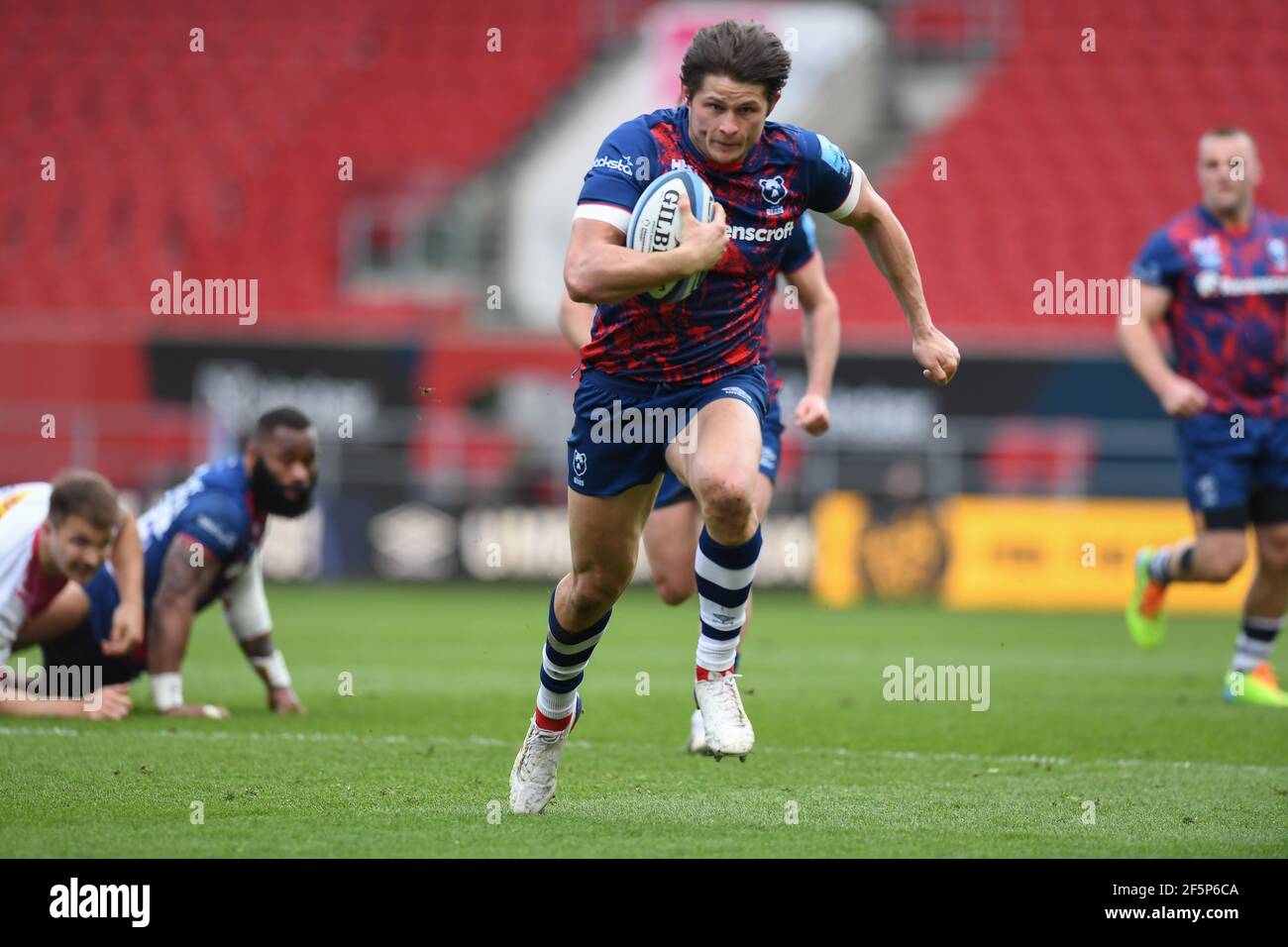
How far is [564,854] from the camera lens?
4645mm

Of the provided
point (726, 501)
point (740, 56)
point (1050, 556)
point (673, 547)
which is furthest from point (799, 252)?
point (1050, 556)

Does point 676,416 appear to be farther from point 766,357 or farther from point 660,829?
point 766,357

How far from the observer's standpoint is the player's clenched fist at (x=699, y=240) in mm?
4801

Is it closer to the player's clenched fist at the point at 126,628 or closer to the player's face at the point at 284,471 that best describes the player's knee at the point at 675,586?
the player's face at the point at 284,471

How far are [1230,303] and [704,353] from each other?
458 cm

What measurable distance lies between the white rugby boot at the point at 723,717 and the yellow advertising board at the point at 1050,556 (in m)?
11.6

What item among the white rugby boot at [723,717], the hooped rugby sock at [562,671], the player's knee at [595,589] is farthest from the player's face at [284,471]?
the white rugby boot at [723,717]

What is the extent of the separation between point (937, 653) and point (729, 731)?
22.3 ft

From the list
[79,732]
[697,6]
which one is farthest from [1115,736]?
[697,6]

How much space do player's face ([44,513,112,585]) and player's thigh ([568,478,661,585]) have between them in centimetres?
251

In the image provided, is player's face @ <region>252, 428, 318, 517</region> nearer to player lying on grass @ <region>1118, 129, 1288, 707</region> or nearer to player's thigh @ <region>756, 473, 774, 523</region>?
player's thigh @ <region>756, 473, 774, 523</region>

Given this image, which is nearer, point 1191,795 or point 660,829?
point 660,829

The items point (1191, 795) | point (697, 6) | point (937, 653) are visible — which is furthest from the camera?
point (697, 6)

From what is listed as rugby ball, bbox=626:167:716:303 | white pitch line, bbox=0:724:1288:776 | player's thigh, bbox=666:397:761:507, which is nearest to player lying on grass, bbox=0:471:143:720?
white pitch line, bbox=0:724:1288:776
